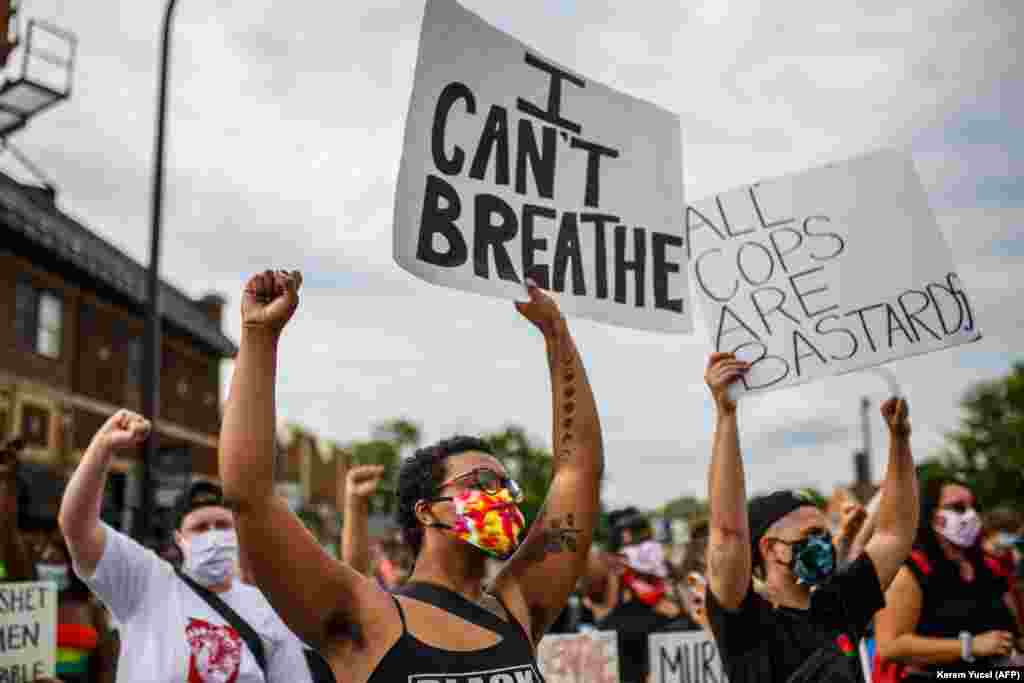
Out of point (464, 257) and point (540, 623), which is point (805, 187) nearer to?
point (464, 257)

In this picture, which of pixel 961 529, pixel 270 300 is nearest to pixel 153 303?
pixel 961 529

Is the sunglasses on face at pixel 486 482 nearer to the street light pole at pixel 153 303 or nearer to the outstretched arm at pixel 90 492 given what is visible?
the outstretched arm at pixel 90 492

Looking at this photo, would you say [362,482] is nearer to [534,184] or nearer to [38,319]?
[534,184]

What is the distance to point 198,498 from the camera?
179 inches

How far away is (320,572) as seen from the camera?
2.34 metres

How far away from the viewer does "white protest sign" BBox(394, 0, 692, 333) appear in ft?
10.0

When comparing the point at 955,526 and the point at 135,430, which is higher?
the point at 135,430

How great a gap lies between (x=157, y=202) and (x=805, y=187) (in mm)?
9103

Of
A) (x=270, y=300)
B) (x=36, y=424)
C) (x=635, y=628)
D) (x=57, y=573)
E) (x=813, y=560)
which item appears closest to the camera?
(x=270, y=300)

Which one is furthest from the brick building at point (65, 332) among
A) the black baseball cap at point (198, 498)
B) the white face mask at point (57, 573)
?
the black baseball cap at point (198, 498)

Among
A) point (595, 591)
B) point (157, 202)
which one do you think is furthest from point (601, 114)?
point (157, 202)

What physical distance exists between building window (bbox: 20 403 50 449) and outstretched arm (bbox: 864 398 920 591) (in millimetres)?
21223

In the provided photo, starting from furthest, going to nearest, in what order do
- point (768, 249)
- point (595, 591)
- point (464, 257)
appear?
point (595, 591), point (768, 249), point (464, 257)

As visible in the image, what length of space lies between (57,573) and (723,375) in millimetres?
4418
